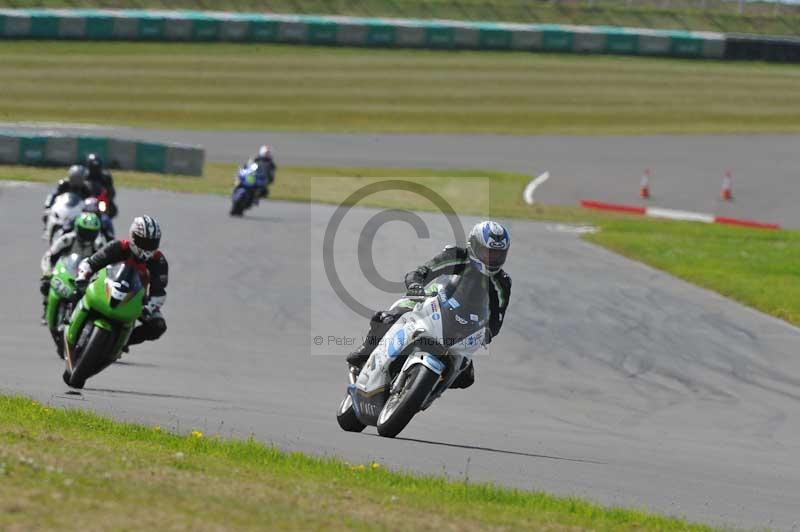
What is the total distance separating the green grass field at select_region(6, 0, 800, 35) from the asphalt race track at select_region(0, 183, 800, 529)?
140 feet

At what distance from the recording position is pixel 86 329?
12547 millimetres

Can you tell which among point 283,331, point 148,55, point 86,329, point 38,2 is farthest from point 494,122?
point 86,329

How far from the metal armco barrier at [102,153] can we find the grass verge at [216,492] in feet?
89.0

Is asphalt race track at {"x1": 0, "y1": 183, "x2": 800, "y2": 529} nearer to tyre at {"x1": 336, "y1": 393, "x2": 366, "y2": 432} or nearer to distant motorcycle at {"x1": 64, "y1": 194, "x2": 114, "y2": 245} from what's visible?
tyre at {"x1": 336, "y1": 393, "x2": 366, "y2": 432}

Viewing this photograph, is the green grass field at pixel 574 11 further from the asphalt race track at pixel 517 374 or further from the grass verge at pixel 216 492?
the grass verge at pixel 216 492

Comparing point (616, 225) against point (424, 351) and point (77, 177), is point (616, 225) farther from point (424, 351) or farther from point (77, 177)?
point (424, 351)

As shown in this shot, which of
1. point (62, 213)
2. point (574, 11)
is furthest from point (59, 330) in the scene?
point (574, 11)

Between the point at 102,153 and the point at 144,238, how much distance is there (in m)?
24.9

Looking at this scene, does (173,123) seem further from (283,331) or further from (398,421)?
(398,421)

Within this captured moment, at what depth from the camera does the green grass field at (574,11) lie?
66.7m

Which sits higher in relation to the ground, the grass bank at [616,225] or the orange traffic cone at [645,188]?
the orange traffic cone at [645,188]

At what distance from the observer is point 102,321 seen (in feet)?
40.4

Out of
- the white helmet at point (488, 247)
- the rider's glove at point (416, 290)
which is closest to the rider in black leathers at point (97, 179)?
the rider's glove at point (416, 290)

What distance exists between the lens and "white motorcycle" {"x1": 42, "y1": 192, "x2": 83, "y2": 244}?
54.2ft
